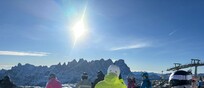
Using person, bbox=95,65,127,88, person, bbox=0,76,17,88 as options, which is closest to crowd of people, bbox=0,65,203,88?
person, bbox=95,65,127,88

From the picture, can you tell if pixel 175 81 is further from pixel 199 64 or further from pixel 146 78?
pixel 199 64

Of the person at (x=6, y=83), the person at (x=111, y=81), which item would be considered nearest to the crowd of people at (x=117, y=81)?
the person at (x=111, y=81)

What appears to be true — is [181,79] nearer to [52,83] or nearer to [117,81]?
[117,81]

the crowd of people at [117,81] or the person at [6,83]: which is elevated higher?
the crowd of people at [117,81]

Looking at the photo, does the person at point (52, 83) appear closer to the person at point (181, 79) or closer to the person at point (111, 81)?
the person at point (181, 79)

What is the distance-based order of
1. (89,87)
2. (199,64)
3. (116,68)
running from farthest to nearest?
(199,64) < (89,87) < (116,68)

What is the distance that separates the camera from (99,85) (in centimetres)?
729

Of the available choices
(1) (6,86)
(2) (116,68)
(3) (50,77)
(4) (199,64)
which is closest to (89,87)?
(3) (50,77)

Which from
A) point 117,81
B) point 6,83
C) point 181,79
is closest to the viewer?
point 117,81

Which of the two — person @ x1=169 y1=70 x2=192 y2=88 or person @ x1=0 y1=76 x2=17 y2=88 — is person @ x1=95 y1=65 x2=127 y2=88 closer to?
person @ x1=169 y1=70 x2=192 y2=88

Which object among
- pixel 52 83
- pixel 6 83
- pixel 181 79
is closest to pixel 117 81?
pixel 181 79

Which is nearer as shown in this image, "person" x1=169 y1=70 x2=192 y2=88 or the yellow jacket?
the yellow jacket

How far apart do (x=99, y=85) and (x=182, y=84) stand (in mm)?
3938

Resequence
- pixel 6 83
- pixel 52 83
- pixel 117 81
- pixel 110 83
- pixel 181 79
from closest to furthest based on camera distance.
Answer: pixel 110 83, pixel 117 81, pixel 181 79, pixel 52 83, pixel 6 83
